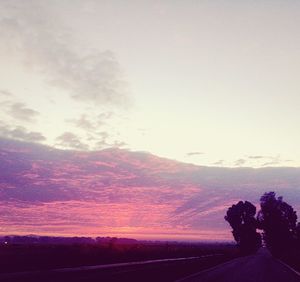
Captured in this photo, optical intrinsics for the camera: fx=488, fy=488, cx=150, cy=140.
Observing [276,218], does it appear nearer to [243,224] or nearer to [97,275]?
[243,224]

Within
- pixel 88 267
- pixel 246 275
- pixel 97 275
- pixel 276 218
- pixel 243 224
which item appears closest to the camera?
pixel 97 275

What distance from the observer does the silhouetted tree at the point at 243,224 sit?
153m

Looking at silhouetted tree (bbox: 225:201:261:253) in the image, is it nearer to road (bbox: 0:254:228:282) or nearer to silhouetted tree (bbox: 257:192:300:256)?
silhouetted tree (bbox: 257:192:300:256)

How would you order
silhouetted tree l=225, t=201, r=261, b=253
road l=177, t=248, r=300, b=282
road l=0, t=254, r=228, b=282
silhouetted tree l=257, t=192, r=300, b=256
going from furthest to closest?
silhouetted tree l=225, t=201, r=261, b=253
silhouetted tree l=257, t=192, r=300, b=256
road l=177, t=248, r=300, b=282
road l=0, t=254, r=228, b=282

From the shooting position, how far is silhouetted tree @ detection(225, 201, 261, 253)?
15275cm

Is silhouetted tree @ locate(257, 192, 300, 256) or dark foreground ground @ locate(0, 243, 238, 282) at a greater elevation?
silhouetted tree @ locate(257, 192, 300, 256)

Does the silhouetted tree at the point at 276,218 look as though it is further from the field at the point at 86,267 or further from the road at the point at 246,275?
the road at the point at 246,275

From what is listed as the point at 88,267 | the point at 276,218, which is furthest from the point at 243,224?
the point at 88,267

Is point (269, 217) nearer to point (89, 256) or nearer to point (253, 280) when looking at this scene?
point (89, 256)

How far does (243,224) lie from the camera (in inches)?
6053

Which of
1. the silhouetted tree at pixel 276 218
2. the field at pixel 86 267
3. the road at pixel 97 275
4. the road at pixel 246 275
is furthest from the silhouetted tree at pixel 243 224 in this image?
the road at pixel 97 275

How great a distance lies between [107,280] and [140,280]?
181 centimetres

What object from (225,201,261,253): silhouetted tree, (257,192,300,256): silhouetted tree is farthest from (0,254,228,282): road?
(225,201,261,253): silhouetted tree

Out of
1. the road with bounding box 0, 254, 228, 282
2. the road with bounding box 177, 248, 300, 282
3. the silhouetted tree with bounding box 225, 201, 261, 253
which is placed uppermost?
the silhouetted tree with bounding box 225, 201, 261, 253
